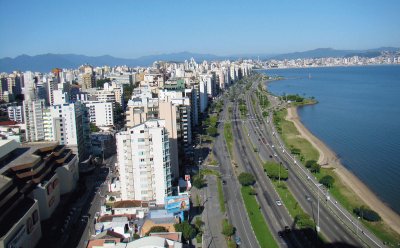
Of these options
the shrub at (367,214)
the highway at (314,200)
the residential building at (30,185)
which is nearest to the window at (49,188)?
the residential building at (30,185)

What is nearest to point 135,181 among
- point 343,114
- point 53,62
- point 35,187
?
point 35,187

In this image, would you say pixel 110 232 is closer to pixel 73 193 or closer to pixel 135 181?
pixel 135 181

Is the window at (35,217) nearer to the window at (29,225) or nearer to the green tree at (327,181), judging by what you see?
the window at (29,225)

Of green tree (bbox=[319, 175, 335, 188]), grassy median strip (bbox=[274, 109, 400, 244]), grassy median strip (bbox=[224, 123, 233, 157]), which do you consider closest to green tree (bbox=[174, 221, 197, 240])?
grassy median strip (bbox=[274, 109, 400, 244])

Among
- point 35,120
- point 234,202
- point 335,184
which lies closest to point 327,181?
point 335,184

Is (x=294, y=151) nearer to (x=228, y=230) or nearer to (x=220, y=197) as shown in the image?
(x=220, y=197)

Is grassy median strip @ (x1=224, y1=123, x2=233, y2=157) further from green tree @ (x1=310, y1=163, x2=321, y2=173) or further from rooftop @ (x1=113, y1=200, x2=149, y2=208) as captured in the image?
rooftop @ (x1=113, y1=200, x2=149, y2=208)
